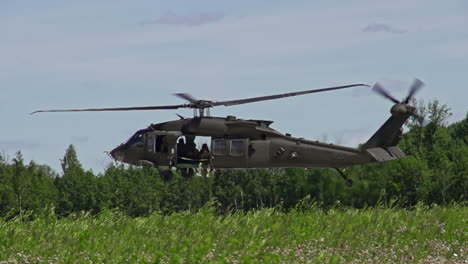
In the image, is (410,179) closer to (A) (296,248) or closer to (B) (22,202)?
(A) (296,248)

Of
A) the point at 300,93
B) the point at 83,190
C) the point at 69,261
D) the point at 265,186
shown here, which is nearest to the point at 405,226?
the point at 300,93

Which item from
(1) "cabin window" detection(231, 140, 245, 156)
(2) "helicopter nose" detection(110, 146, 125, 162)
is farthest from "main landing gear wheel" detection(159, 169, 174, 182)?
(1) "cabin window" detection(231, 140, 245, 156)

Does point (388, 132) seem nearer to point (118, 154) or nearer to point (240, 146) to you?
point (240, 146)

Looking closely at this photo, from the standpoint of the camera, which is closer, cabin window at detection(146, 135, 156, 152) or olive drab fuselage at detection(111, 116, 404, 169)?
olive drab fuselage at detection(111, 116, 404, 169)

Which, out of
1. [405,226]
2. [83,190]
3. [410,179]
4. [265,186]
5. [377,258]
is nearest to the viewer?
[377,258]

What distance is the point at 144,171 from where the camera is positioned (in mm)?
146750

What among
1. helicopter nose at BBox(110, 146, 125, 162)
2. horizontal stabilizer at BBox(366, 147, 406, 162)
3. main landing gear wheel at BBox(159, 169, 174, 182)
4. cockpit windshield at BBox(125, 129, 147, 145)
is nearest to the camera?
horizontal stabilizer at BBox(366, 147, 406, 162)

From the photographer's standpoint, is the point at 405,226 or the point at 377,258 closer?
the point at 377,258

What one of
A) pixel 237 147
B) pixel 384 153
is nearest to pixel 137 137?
pixel 237 147

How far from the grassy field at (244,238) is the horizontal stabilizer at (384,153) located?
7.60ft

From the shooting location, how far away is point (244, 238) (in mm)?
22375

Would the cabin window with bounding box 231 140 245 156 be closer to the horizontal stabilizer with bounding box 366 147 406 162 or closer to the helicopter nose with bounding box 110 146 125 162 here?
the horizontal stabilizer with bounding box 366 147 406 162

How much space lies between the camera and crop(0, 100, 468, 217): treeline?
37.3 meters

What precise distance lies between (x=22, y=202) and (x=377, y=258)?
111737 mm
